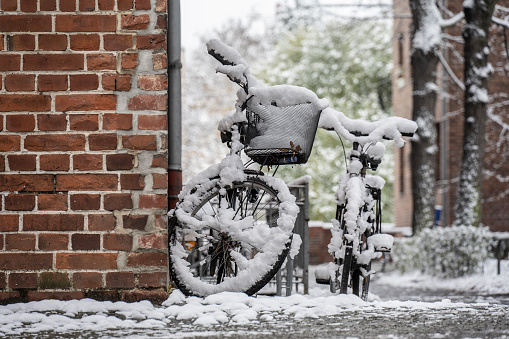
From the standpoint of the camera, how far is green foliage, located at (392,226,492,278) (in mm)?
13094

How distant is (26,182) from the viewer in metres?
4.56

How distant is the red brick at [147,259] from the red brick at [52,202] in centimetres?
49

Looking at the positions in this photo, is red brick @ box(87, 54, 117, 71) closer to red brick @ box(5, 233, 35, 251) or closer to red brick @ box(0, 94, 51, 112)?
red brick @ box(0, 94, 51, 112)

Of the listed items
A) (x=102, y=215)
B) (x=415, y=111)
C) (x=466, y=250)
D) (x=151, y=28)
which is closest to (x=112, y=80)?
(x=151, y=28)

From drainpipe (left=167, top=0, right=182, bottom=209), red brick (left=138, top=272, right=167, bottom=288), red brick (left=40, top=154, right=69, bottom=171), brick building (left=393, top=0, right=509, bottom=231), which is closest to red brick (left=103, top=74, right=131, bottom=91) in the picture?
drainpipe (left=167, top=0, right=182, bottom=209)

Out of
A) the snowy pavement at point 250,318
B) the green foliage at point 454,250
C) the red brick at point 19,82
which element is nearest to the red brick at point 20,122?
the red brick at point 19,82

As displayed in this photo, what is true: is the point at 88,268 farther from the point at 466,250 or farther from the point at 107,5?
the point at 466,250

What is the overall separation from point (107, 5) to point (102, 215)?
4.16 feet

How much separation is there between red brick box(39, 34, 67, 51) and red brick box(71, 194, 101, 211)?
2.93ft

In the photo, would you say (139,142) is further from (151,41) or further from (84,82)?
(151,41)

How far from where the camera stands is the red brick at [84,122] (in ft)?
15.1

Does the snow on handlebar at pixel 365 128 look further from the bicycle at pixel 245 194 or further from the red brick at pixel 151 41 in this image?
the red brick at pixel 151 41

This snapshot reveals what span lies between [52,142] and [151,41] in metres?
0.85

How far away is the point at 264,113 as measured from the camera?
4680 mm
